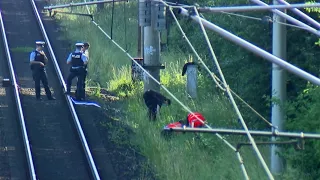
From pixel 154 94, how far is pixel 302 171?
7.23 m

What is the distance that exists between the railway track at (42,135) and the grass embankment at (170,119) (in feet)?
3.45

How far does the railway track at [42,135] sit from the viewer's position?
58.0 ft

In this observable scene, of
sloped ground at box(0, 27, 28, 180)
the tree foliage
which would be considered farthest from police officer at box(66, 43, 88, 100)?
the tree foliage

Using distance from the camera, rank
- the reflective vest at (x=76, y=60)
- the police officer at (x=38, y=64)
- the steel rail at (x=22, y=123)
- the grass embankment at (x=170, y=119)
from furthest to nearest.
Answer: the police officer at (x=38, y=64) → the reflective vest at (x=76, y=60) → the steel rail at (x=22, y=123) → the grass embankment at (x=170, y=119)

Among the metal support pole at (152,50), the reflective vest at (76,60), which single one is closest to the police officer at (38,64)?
the reflective vest at (76,60)

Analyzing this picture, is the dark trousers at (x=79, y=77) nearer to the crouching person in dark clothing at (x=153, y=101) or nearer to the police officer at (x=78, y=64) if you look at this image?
the police officer at (x=78, y=64)

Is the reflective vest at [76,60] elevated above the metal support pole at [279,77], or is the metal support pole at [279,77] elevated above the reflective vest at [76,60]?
the metal support pole at [279,77]

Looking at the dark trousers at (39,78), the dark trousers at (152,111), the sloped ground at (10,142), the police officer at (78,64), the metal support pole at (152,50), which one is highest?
the metal support pole at (152,50)

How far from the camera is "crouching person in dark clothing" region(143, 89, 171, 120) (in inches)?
812

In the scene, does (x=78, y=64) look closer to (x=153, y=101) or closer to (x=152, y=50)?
(x=152, y=50)

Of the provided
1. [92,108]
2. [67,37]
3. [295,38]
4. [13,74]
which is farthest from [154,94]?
[67,37]

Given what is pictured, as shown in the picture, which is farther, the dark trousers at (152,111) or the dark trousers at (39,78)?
the dark trousers at (39,78)

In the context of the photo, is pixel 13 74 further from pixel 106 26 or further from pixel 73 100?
pixel 106 26

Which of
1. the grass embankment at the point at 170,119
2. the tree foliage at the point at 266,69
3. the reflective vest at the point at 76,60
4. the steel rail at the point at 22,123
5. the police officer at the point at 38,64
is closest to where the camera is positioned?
the tree foliage at the point at 266,69
